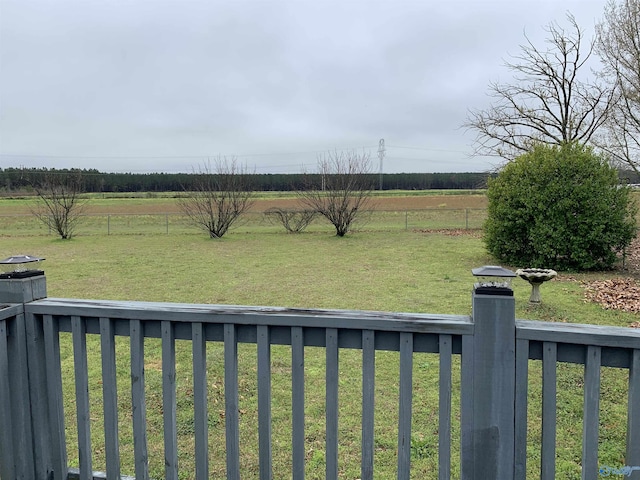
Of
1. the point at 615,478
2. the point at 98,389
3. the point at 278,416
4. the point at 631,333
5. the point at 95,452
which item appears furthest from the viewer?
the point at 98,389

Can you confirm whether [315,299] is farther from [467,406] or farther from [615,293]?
[467,406]

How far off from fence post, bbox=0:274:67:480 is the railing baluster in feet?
0.41

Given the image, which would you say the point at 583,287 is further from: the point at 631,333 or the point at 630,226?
the point at 631,333

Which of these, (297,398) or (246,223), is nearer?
(297,398)

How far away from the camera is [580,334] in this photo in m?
1.50

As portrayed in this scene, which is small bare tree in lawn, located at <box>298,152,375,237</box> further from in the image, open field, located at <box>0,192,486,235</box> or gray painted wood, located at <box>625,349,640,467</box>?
gray painted wood, located at <box>625,349,640,467</box>

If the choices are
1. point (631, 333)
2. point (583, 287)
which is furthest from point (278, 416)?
point (583, 287)

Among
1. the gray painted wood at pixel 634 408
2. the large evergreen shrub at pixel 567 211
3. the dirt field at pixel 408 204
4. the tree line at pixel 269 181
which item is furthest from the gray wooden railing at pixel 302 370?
the tree line at pixel 269 181

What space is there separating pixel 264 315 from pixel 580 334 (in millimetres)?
1090

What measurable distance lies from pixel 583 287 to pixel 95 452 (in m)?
7.82

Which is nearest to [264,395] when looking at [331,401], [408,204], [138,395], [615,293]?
[331,401]

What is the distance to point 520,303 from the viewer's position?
6.59 meters

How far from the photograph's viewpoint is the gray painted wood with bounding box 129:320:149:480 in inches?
73.1

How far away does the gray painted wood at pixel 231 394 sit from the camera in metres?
1.77
